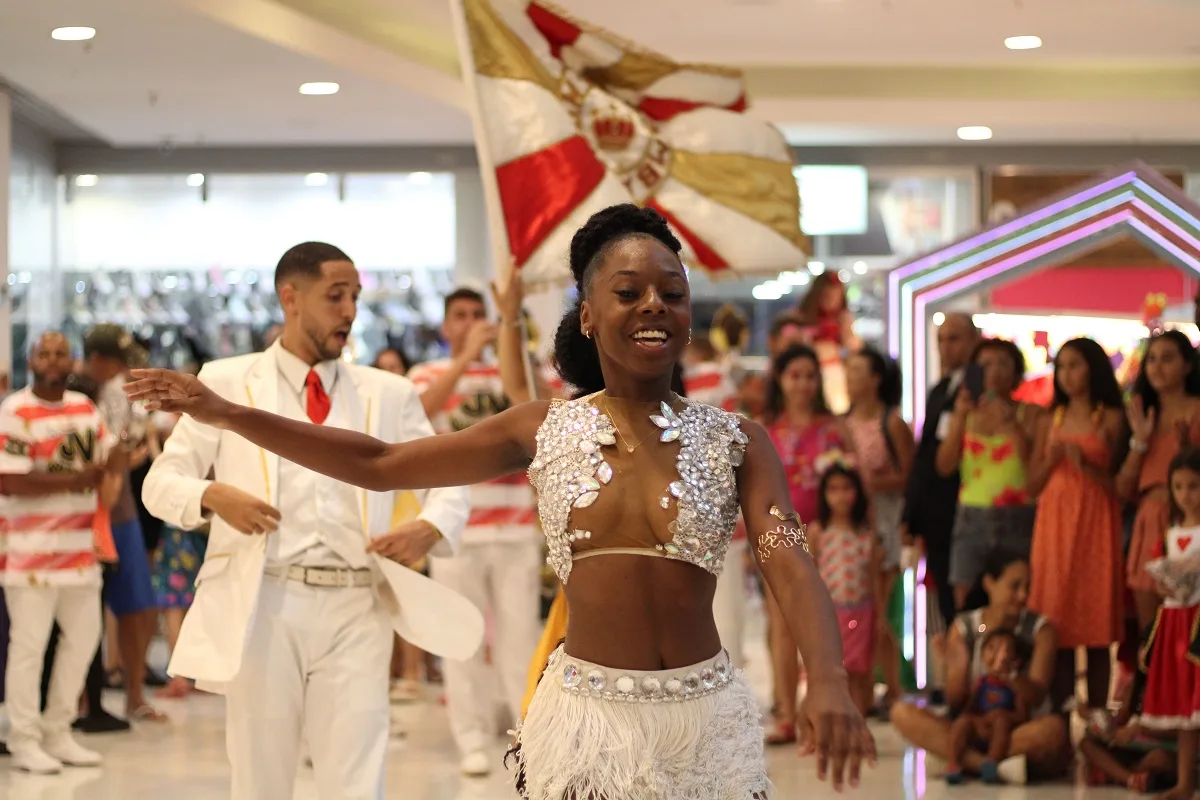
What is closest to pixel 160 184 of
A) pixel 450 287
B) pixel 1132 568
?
pixel 450 287

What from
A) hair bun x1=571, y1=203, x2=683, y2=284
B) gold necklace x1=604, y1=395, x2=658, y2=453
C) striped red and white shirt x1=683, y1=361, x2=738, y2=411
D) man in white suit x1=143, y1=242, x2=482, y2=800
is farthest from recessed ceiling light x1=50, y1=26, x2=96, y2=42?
gold necklace x1=604, y1=395, x2=658, y2=453

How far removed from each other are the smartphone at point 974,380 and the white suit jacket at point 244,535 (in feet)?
10.9

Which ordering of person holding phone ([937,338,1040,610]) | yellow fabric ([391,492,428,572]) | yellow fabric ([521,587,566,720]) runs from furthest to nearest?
person holding phone ([937,338,1040,610]) → yellow fabric ([391,492,428,572]) → yellow fabric ([521,587,566,720])

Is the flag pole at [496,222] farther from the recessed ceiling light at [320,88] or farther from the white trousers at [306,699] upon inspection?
the recessed ceiling light at [320,88]

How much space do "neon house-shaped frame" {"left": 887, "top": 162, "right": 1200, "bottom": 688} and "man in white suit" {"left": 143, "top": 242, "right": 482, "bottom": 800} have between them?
3947 mm

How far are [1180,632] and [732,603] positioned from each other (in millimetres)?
1781

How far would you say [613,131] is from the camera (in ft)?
19.7

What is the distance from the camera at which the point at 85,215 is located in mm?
13734

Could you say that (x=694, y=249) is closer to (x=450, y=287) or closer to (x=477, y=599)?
(x=477, y=599)

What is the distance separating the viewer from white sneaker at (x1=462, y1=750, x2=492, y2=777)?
658 centimetres

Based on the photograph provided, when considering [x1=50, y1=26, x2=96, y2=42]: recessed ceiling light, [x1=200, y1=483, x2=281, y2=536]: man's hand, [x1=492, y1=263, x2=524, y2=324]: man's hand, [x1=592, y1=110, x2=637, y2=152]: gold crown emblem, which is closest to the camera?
[x1=200, y1=483, x2=281, y2=536]: man's hand

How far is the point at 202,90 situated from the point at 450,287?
3.36 meters

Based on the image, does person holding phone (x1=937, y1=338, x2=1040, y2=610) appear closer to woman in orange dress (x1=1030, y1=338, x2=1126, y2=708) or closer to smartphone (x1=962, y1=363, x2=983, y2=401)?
smartphone (x1=962, y1=363, x2=983, y2=401)

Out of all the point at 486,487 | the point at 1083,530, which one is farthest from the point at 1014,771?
the point at 486,487
